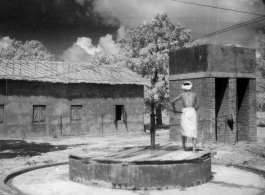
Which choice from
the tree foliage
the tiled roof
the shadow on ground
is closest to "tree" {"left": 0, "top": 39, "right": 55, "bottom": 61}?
the tree foliage

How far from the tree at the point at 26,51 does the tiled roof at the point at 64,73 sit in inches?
839

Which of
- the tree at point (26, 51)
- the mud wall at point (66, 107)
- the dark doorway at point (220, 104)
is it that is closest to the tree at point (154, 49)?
the mud wall at point (66, 107)

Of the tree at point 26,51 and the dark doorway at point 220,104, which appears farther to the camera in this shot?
the tree at point 26,51

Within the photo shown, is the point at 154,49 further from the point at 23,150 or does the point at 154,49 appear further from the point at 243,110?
the point at 23,150

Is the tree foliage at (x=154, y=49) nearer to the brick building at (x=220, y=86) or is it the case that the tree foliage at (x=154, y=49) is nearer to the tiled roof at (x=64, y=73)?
the tiled roof at (x=64, y=73)

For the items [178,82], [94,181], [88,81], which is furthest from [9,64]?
[94,181]

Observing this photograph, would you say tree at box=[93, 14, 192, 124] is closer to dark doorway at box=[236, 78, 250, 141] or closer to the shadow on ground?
dark doorway at box=[236, 78, 250, 141]

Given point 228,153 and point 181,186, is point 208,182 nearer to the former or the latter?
point 181,186

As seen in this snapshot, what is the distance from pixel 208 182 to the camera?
678 centimetres

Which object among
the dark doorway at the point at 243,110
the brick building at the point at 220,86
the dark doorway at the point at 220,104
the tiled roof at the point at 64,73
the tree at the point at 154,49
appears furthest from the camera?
the tree at the point at 154,49

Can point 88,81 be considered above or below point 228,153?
above

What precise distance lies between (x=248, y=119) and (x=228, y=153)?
12.9 feet

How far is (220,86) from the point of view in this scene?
1485 centimetres

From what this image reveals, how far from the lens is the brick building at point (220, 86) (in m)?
13.9
